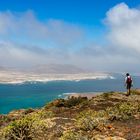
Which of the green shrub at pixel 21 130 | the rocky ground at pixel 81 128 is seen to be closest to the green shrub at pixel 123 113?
the rocky ground at pixel 81 128

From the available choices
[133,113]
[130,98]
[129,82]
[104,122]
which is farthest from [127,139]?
[129,82]

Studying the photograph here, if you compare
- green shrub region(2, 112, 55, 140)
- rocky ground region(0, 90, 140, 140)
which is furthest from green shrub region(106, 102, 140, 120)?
green shrub region(2, 112, 55, 140)

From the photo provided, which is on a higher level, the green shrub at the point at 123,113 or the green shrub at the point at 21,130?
the green shrub at the point at 123,113

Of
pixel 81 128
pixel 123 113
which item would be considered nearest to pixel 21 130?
pixel 81 128

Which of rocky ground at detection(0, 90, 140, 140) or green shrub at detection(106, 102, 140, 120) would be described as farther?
green shrub at detection(106, 102, 140, 120)

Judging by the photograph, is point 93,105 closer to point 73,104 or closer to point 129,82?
point 73,104

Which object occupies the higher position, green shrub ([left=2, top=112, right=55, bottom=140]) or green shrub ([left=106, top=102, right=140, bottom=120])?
green shrub ([left=106, top=102, right=140, bottom=120])

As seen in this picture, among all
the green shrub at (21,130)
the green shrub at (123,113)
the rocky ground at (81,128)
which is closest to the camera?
the rocky ground at (81,128)

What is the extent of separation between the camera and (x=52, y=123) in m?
22.3

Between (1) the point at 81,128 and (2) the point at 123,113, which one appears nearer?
→ (1) the point at 81,128

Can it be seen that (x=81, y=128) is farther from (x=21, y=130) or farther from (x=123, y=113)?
(x=123, y=113)

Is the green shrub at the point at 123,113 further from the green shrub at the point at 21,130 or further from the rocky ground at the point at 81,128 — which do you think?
the green shrub at the point at 21,130

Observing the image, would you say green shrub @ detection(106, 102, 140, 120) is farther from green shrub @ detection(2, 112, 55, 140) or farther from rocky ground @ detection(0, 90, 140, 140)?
green shrub @ detection(2, 112, 55, 140)

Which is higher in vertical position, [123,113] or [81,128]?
Answer: [123,113]
